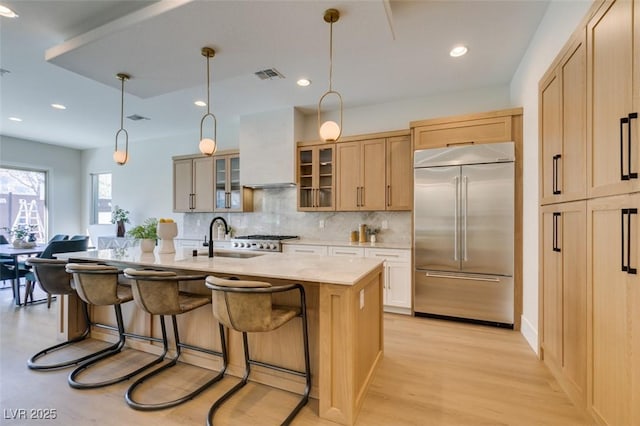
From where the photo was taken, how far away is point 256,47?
8.10 ft

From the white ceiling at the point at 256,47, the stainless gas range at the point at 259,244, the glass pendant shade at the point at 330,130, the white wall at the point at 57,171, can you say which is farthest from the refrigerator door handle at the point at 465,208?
the white wall at the point at 57,171

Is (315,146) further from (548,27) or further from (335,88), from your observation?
(548,27)

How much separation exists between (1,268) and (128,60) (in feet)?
12.5

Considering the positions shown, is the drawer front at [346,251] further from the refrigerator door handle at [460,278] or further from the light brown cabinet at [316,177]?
the refrigerator door handle at [460,278]

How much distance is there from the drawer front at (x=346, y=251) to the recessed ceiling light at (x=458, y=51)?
8.12 ft

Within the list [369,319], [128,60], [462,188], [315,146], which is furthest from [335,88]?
[369,319]

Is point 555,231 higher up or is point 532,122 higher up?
point 532,122

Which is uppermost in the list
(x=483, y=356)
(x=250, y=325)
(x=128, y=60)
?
(x=128, y=60)

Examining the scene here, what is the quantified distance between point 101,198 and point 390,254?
24.0 feet

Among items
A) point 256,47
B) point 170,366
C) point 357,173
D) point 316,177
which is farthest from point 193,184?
point 170,366

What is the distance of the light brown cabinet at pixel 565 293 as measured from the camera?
181cm

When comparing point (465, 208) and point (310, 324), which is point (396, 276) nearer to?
point (465, 208)

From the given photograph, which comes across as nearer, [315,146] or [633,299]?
[633,299]

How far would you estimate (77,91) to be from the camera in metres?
3.98
